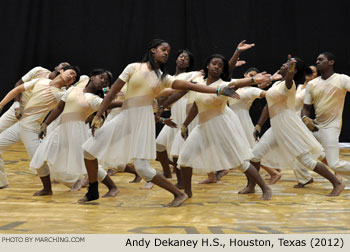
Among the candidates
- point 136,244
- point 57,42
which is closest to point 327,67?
point 136,244

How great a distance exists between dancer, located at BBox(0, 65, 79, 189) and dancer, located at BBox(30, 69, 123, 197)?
1.28ft

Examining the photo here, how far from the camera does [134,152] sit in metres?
4.83

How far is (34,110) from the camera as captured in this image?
242 inches

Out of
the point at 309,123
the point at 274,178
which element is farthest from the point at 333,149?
the point at 274,178

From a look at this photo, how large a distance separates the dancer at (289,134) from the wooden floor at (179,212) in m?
0.28

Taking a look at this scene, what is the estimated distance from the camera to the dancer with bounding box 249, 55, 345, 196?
570 centimetres

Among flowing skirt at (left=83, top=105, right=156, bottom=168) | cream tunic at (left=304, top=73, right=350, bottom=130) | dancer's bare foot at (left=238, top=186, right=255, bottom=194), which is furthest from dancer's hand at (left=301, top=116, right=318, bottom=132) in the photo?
flowing skirt at (left=83, top=105, right=156, bottom=168)

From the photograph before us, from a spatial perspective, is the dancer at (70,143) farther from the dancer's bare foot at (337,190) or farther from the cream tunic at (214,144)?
the dancer's bare foot at (337,190)

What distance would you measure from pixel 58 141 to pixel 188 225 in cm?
213

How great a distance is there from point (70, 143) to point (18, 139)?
3.02ft

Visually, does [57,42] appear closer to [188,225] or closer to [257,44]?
[257,44]

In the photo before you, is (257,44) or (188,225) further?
(257,44)

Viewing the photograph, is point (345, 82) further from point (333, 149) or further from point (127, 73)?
point (127, 73)

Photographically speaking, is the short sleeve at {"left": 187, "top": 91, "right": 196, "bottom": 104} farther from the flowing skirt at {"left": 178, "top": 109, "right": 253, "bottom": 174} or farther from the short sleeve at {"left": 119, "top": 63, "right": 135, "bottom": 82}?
the short sleeve at {"left": 119, "top": 63, "right": 135, "bottom": 82}
